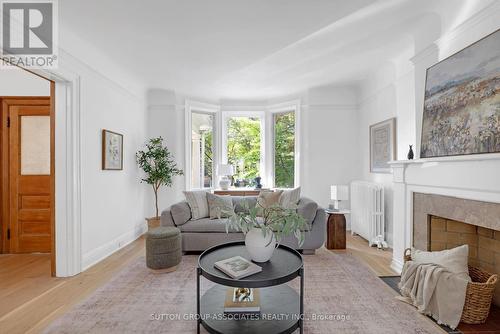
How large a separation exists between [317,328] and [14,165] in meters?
4.25

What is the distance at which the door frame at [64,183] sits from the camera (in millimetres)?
3025

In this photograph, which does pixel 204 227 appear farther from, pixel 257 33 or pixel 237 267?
pixel 257 33

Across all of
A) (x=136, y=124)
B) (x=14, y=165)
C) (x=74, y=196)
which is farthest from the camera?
(x=136, y=124)

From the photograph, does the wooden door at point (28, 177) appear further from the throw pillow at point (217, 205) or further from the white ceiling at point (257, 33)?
the throw pillow at point (217, 205)

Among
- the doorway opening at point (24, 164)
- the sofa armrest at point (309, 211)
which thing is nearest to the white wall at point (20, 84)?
the doorway opening at point (24, 164)

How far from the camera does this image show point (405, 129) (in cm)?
357

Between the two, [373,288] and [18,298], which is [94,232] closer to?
[18,298]

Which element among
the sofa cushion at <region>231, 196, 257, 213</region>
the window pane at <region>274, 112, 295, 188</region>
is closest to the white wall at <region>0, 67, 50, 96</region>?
the sofa cushion at <region>231, 196, 257, 213</region>

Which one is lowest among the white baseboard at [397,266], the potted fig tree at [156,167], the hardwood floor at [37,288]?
the hardwood floor at [37,288]

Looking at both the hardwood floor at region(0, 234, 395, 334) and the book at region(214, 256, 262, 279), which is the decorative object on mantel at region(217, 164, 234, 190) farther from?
the book at region(214, 256, 262, 279)

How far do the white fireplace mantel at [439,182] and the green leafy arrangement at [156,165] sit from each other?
141 inches

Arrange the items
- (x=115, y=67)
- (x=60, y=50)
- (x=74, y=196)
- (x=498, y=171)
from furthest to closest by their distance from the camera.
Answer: (x=115, y=67)
(x=74, y=196)
(x=60, y=50)
(x=498, y=171)

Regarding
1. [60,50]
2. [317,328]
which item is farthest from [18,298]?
[317,328]

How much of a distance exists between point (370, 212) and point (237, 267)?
2914mm
